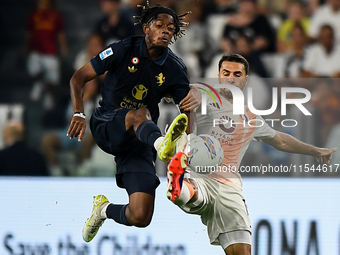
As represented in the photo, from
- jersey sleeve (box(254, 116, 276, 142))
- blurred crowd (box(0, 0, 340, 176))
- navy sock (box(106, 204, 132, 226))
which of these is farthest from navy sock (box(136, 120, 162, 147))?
blurred crowd (box(0, 0, 340, 176))

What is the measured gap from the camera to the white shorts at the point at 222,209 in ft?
13.4

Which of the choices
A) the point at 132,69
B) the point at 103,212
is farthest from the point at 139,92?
the point at 103,212

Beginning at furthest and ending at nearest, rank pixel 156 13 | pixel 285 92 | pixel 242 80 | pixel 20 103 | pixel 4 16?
pixel 4 16
pixel 20 103
pixel 285 92
pixel 242 80
pixel 156 13

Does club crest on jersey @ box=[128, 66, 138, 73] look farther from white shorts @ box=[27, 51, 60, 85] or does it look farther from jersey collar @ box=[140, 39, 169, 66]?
white shorts @ box=[27, 51, 60, 85]

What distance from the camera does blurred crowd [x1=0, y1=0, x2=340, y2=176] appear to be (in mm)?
6004

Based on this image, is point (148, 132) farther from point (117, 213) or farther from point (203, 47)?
point (203, 47)

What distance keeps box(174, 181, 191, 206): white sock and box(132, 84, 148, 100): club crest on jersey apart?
67 centimetres

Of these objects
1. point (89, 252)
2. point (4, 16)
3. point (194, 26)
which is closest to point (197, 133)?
point (89, 252)

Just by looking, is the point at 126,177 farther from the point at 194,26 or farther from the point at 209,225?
the point at 194,26

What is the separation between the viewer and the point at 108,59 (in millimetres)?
3818

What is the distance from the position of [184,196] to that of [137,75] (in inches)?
34.7

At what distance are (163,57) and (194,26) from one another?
288 centimetres

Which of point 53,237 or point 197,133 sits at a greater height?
point 197,133

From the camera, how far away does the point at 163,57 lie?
12.7ft
